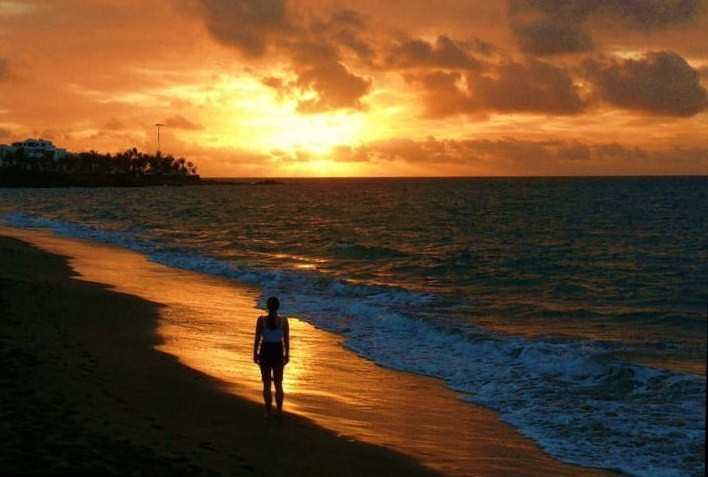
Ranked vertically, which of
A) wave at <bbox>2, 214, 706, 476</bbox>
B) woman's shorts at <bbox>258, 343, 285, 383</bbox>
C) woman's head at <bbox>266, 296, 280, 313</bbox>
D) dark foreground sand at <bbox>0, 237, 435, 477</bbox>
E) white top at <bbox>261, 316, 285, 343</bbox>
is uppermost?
woman's head at <bbox>266, 296, 280, 313</bbox>

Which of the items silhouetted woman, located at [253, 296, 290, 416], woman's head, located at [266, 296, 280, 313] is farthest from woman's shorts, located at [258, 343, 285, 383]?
woman's head, located at [266, 296, 280, 313]

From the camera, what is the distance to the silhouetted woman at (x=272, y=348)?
1092 cm

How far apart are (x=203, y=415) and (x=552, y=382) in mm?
6781

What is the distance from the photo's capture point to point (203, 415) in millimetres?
10852

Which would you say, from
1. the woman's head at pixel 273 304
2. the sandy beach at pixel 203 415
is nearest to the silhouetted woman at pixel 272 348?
the woman's head at pixel 273 304

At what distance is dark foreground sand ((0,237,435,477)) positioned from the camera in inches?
325

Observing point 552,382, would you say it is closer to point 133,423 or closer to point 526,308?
point 133,423

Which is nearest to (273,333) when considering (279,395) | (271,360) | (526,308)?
(271,360)

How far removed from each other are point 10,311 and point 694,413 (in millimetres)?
13803

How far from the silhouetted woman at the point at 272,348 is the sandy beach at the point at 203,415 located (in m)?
0.40

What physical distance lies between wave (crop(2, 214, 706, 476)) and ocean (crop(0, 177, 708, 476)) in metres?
0.04

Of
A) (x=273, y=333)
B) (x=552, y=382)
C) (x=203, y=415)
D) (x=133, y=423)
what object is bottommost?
(x=552, y=382)

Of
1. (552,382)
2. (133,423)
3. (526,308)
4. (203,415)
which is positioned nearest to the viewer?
(133,423)

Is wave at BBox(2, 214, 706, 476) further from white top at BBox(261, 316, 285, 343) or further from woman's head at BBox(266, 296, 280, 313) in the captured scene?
woman's head at BBox(266, 296, 280, 313)
